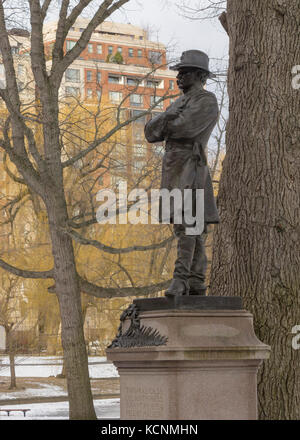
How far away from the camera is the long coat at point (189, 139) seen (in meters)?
8.38

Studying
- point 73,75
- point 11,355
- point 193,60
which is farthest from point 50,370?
point 193,60

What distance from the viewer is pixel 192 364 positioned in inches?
300

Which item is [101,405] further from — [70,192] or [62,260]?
[62,260]

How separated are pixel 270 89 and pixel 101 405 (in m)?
15.9

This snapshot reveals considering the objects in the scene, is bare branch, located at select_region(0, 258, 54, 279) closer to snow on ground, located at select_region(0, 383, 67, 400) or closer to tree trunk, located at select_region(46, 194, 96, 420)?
tree trunk, located at select_region(46, 194, 96, 420)

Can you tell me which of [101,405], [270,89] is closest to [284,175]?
[270,89]

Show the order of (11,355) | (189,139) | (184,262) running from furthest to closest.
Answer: (11,355) → (189,139) → (184,262)

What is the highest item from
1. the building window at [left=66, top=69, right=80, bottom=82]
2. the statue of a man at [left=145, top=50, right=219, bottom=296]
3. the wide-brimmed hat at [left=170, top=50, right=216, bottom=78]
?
the building window at [left=66, top=69, right=80, bottom=82]

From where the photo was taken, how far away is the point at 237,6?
39.6 ft

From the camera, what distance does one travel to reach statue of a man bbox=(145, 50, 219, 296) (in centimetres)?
837

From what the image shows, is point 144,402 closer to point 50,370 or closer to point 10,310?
point 10,310

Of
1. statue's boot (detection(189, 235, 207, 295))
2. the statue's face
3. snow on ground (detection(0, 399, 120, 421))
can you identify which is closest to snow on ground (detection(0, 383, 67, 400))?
snow on ground (detection(0, 399, 120, 421))

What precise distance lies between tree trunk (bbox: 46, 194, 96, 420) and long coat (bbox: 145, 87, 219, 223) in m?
9.80

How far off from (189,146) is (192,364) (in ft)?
7.27
